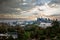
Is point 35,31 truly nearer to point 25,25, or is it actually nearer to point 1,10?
point 25,25

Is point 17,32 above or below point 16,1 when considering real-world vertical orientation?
below

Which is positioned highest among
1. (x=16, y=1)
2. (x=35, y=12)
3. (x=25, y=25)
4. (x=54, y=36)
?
(x=16, y=1)

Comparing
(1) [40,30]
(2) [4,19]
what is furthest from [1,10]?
(1) [40,30]

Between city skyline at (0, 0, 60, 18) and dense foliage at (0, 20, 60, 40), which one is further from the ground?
city skyline at (0, 0, 60, 18)

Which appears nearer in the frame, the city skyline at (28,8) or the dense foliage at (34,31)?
the dense foliage at (34,31)

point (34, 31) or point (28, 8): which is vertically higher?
point (28, 8)

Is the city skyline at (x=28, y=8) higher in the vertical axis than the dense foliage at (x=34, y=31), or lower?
higher

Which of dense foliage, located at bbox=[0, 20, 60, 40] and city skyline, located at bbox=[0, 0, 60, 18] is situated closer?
dense foliage, located at bbox=[0, 20, 60, 40]

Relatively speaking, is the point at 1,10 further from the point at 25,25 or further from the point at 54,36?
the point at 54,36

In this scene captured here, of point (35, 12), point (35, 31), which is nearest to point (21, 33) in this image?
point (35, 31)

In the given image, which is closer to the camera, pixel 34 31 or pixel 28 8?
pixel 34 31
